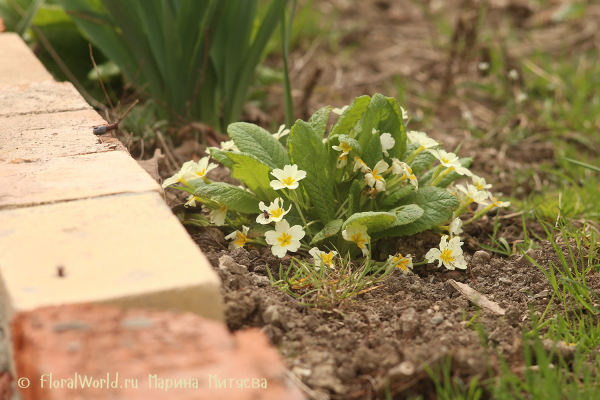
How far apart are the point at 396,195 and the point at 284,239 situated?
362mm

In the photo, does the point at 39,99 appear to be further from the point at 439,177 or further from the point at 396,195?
the point at 439,177

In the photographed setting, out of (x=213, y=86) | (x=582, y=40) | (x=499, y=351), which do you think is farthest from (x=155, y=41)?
(x=582, y=40)

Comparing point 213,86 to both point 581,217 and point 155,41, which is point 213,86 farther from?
point 581,217

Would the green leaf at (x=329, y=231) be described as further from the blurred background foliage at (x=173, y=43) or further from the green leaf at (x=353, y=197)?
the blurred background foliage at (x=173, y=43)

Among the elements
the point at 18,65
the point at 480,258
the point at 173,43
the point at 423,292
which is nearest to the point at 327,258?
the point at 423,292

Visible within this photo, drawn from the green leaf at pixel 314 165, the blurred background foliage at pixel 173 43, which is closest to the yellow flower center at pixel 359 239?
the green leaf at pixel 314 165

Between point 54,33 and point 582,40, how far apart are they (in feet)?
10.5

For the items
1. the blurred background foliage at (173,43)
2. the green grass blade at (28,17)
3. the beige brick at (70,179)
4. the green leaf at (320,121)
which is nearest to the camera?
the beige brick at (70,179)

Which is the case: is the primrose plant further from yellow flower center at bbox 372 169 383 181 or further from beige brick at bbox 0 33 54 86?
beige brick at bbox 0 33 54 86

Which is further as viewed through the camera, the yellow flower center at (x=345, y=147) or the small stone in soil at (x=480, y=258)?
the small stone in soil at (x=480, y=258)

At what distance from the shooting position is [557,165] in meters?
2.79

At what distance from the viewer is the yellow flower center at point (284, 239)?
1.62 metres

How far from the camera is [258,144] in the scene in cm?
177

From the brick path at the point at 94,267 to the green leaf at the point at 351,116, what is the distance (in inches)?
23.8
